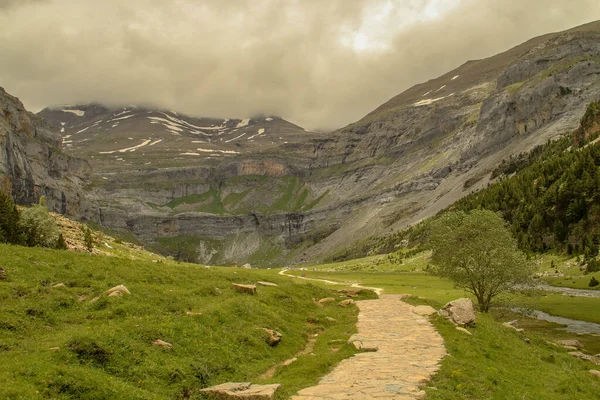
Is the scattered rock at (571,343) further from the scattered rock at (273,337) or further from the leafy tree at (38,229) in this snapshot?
the leafy tree at (38,229)

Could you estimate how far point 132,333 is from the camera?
17672 millimetres

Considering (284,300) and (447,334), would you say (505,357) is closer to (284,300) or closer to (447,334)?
(447,334)

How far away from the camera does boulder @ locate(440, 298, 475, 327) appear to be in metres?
25.9

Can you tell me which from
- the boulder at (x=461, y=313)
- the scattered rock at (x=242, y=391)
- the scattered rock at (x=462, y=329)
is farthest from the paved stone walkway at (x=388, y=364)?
the boulder at (x=461, y=313)

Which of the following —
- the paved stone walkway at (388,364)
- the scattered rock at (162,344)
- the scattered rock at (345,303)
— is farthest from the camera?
the scattered rock at (345,303)

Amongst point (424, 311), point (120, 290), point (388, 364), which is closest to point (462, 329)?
point (424, 311)

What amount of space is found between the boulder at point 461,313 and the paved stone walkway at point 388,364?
1.66 m

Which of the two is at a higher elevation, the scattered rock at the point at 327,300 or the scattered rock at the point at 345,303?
the scattered rock at the point at 327,300

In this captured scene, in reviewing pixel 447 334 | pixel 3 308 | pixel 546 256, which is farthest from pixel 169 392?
pixel 546 256

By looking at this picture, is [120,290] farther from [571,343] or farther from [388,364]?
[571,343]

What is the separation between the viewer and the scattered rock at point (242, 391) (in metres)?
13.4

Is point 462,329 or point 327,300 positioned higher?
point 462,329

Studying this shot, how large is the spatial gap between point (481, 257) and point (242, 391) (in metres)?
35.3

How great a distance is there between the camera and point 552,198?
107125 mm
